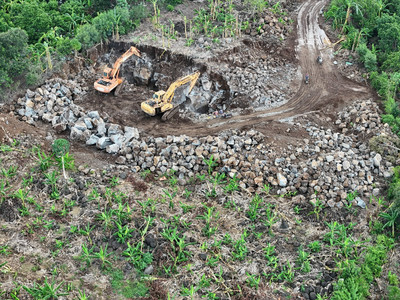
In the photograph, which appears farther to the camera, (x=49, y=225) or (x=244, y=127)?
(x=244, y=127)

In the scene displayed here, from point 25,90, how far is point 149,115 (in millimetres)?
6407

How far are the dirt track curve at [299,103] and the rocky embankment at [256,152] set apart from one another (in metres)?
1.09

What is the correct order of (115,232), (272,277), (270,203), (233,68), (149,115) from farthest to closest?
(233,68) < (149,115) < (270,203) < (115,232) < (272,277)

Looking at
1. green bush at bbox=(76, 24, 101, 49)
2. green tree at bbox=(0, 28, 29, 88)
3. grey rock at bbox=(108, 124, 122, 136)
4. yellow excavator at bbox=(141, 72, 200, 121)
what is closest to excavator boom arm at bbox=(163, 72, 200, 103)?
yellow excavator at bbox=(141, 72, 200, 121)

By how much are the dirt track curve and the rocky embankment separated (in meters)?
1.09

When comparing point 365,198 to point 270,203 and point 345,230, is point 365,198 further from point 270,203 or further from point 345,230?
point 270,203

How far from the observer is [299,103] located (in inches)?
848

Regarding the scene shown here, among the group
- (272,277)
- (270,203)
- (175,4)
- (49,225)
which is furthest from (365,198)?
(175,4)

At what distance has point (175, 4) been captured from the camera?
2770 centimetres

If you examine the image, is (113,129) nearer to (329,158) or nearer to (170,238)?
(170,238)

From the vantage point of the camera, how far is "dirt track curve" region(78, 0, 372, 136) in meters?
19.9

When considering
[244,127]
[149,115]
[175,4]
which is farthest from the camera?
[175,4]

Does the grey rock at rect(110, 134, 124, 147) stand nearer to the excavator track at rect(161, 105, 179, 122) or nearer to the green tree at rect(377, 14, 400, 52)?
the excavator track at rect(161, 105, 179, 122)

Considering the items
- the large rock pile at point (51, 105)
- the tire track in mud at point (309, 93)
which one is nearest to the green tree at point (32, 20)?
the large rock pile at point (51, 105)
